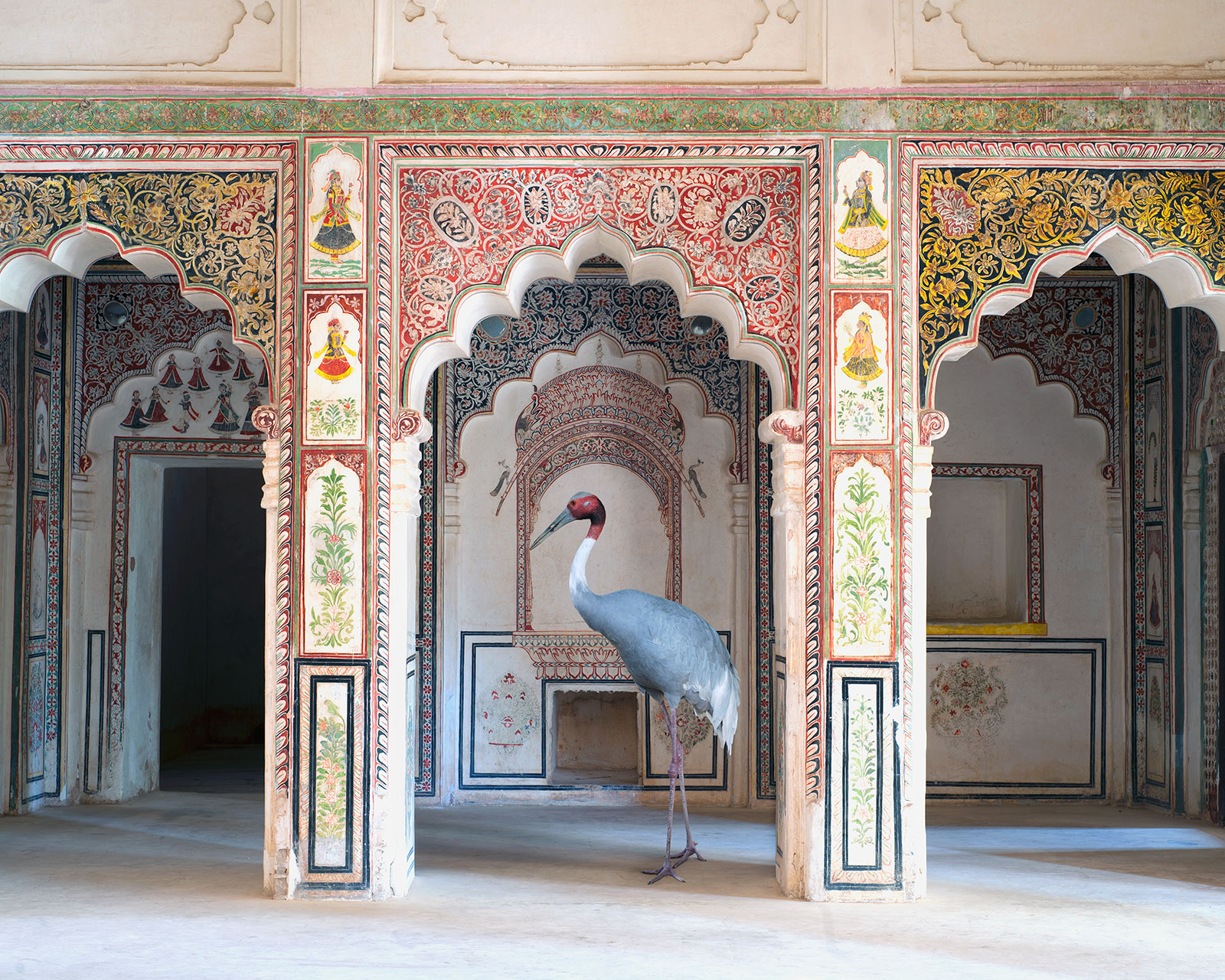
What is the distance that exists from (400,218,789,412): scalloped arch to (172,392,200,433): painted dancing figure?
2802mm

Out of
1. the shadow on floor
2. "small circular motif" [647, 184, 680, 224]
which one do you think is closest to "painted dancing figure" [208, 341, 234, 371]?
the shadow on floor

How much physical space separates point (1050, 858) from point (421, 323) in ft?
12.5

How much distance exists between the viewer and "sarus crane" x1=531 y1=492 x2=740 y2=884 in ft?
17.7

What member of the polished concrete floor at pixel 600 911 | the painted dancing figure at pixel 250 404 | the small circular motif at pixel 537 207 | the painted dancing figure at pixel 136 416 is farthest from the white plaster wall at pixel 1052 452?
the painted dancing figure at pixel 136 416

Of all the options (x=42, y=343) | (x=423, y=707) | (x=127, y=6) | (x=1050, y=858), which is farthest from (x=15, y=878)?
(x=1050, y=858)

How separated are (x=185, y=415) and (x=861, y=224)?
442 centimetres

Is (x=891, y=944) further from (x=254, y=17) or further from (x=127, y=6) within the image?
(x=127, y=6)

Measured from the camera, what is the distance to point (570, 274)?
5.15 m

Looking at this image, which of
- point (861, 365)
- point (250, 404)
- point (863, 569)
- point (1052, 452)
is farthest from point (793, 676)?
point (250, 404)

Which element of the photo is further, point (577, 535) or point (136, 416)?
point (577, 535)

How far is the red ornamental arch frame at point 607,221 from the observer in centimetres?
495

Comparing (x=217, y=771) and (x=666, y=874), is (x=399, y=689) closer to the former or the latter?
(x=666, y=874)

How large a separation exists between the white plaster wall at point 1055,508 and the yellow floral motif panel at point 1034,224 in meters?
2.41

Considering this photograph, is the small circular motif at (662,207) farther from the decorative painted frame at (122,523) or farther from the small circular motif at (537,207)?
the decorative painted frame at (122,523)
